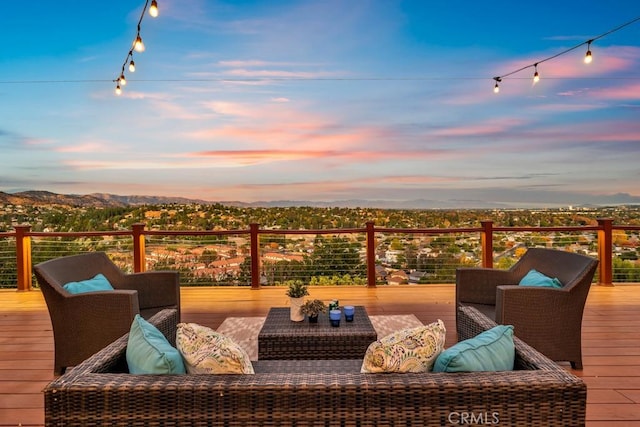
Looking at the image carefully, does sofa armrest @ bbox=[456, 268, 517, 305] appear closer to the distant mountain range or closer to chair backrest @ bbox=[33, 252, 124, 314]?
chair backrest @ bbox=[33, 252, 124, 314]

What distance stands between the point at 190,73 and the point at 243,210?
2.38 metres

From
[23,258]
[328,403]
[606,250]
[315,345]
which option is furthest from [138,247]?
[606,250]

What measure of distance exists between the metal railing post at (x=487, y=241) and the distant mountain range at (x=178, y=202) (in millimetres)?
1826

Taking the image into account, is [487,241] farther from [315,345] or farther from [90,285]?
[90,285]

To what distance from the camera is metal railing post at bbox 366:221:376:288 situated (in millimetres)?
6555

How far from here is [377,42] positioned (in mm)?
6816

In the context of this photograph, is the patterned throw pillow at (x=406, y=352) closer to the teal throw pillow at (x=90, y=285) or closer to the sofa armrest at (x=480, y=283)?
the sofa armrest at (x=480, y=283)

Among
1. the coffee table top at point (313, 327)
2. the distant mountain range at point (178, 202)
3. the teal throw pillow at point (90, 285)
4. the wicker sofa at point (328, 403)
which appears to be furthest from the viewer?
the distant mountain range at point (178, 202)

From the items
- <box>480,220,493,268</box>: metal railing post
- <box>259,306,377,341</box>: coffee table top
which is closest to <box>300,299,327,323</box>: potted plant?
<box>259,306,377,341</box>: coffee table top

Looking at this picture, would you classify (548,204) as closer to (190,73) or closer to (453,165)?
(453,165)

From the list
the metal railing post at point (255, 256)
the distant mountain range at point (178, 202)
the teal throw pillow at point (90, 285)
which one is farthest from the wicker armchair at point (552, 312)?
the distant mountain range at point (178, 202)

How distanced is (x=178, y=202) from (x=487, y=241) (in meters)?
5.51

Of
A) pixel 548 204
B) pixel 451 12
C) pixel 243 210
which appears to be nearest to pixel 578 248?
pixel 548 204

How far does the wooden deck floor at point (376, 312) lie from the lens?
8.91 feet
